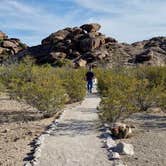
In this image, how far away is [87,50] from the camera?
281ft

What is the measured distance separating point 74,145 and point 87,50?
73648 mm

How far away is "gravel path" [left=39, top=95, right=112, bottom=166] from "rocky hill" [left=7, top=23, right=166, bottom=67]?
2422 inches

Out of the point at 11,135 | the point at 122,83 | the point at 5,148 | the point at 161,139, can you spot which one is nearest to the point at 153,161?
the point at 161,139

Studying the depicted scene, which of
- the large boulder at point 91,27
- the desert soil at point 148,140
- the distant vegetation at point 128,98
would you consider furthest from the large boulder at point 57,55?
the desert soil at point 148,140

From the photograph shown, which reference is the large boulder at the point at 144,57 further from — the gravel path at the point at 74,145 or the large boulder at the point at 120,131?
the large boulder at the point at 120,131

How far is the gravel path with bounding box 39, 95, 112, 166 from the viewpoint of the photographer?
10.5 metres

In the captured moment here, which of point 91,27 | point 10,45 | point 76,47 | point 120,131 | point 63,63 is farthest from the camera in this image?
point 10,45

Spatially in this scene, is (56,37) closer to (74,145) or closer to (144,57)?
(144,57)

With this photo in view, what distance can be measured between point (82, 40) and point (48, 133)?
71720 mm

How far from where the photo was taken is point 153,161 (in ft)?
35.4

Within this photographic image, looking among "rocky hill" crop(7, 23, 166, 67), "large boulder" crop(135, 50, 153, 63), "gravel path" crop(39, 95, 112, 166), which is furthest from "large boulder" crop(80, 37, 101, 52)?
"gravel path" crop(39, 95, 112, 166)

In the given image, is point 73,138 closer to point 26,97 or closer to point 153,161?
point 153,161

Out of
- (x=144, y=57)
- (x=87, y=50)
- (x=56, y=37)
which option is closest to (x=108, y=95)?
(x=144, y=57)

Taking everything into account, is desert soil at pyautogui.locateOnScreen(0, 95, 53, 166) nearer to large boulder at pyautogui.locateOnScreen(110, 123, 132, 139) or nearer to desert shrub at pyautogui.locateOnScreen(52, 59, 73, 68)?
large boulder at pyautogui.locateOnScreen(110, 123, 132, 139)
